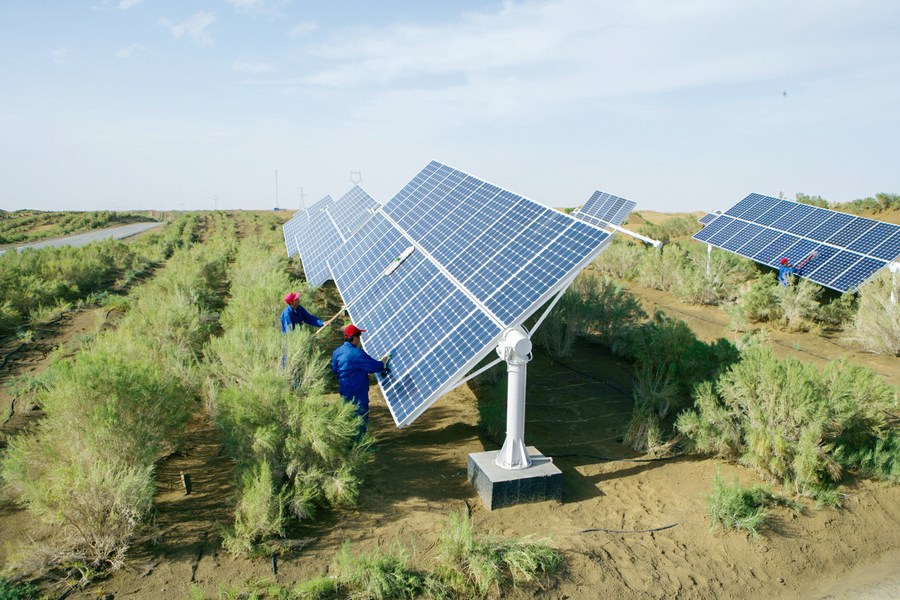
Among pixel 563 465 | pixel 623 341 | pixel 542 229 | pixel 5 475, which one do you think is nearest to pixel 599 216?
pixel 623 341

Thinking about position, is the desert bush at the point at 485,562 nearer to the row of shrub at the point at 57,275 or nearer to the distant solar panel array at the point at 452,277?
the distant solar panel array at the point at 452,277

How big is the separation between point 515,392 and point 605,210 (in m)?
18.2

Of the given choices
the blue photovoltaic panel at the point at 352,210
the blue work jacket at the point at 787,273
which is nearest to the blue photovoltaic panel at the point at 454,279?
the blue photovoltaic panel at the point at 352,210

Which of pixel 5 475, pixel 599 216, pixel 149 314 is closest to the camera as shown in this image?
pixel 5 475

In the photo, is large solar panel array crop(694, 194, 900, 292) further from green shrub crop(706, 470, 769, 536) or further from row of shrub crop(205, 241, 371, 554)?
row of shrub crop(205, 241, 371, 554)

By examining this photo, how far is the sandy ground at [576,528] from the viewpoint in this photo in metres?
5.57

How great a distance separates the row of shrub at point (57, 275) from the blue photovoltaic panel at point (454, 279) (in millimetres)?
8422

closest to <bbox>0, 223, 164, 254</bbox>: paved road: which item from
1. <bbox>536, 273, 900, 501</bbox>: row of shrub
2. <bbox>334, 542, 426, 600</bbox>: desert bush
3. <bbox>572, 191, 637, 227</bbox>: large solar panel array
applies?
<bbox>572, 191, 637, 227</bbox>: large solar panel array

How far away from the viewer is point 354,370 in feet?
25.3

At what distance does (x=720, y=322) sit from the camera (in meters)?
16.1

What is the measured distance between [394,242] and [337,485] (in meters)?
7.49

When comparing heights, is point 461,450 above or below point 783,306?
below

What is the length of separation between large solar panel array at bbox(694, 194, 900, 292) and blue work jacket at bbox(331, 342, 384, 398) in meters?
12.5

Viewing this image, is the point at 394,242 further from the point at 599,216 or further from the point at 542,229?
the point at 599,216
